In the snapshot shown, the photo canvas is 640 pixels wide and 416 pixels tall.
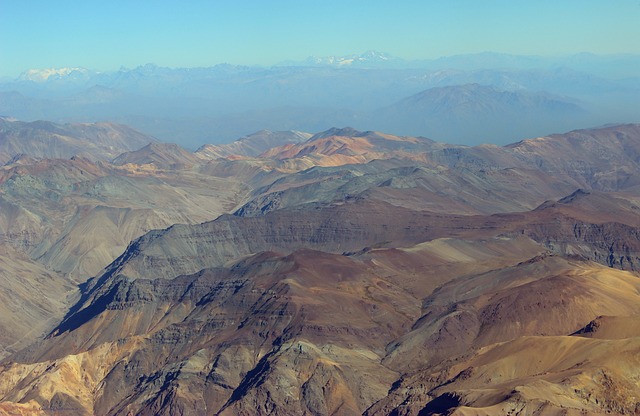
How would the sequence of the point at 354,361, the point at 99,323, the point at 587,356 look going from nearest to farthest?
the point at 587,356 < the point at 354,361 < the point at 99,323

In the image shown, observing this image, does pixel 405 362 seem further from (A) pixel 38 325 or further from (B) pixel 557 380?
(A) pixel 38 325

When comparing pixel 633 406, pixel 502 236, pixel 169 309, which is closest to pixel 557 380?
pixel 633 406

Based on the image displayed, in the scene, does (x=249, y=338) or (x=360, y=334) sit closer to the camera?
(x=249, y=338)

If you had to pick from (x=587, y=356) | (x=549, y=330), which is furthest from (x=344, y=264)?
(x=587, y=356)

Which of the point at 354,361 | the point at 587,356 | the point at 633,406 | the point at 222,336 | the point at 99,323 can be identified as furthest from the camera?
the point at 99,323

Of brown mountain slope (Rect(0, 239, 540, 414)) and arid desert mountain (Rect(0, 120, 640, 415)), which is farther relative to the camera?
brown mountain slope (Rect(0, 239, 540, 414))

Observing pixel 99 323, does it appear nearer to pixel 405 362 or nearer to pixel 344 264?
pixel 344 264

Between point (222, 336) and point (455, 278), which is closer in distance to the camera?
point (222, 336)

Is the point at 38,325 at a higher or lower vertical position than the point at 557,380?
lower

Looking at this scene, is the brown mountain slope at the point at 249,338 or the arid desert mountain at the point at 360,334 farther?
the brown mountain slope at the point at 249,338

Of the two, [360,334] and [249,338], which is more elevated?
[249,338]
